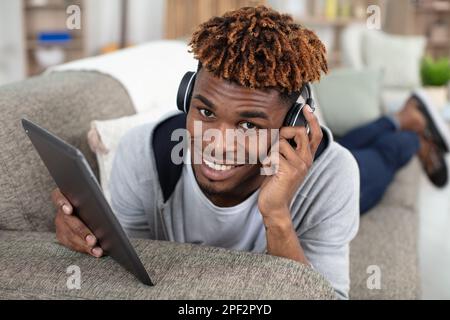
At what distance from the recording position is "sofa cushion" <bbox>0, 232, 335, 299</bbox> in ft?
2.19

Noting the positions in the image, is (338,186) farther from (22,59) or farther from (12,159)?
(22,59)

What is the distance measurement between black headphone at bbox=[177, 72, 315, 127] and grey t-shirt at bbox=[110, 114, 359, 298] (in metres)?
0.13

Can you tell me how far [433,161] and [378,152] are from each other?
455 millimetres

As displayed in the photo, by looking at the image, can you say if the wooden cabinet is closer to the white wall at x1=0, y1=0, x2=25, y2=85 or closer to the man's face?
the white wall at x1=0, y1=0, x2=25, y2=85

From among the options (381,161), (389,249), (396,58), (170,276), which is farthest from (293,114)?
(396,58)

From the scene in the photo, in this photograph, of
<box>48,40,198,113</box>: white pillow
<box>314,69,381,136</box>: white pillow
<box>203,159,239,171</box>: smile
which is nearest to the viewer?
<box>203,159,239,171</box>: smile

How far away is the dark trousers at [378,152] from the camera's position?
1609 millimetres

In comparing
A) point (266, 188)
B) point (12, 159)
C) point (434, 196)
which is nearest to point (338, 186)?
point (266, 188)

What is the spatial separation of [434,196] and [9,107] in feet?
6.56

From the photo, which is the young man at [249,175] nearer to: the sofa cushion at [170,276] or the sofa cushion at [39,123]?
the sofa cushion at [170,276]

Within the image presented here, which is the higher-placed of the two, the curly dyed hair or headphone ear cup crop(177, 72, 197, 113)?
the curly dyed hair

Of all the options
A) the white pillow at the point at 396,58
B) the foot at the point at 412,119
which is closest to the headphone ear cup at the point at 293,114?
the foot at the point at 412,119

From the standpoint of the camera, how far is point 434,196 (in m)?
2.52

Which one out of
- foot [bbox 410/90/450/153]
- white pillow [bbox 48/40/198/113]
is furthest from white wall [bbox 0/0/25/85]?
foot [bbox 410/90/450/153]
